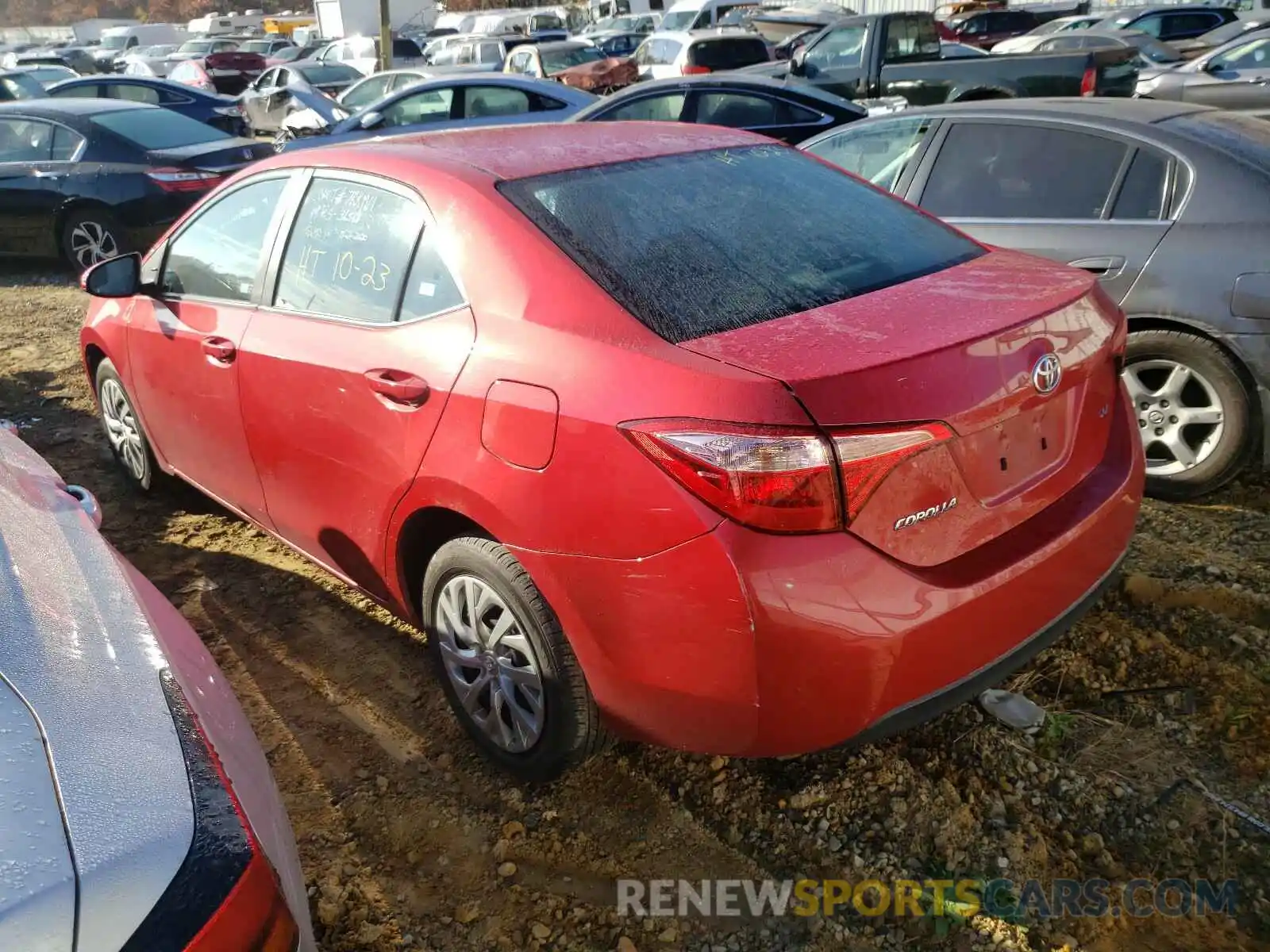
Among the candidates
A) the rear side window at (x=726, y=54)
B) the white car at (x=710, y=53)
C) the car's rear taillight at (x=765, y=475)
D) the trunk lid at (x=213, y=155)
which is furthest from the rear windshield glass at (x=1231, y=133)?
the rear side window at (x=726, y=54)

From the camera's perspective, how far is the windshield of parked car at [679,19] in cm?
2678

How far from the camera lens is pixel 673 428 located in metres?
1.98

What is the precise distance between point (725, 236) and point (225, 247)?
1901 mm

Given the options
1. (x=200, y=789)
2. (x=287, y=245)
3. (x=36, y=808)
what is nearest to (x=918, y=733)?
(x=200, y=789)

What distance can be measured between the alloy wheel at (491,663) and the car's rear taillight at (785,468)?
28.2 inches

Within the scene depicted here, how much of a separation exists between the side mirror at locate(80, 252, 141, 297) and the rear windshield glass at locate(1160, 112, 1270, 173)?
4.14 metres

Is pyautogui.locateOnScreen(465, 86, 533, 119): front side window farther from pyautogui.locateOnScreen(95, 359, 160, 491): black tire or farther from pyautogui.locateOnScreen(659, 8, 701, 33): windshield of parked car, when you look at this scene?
pyautogui.locateOnScreen(659, 8, 701, 33): windshield of parked car

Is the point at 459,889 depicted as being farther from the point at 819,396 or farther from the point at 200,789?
the point at 819,396

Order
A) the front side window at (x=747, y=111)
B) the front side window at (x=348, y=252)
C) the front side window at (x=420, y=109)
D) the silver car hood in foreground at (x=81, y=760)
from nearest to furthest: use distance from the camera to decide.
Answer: the silver car hood in foreground at (x=81, y=760) < the front side window at (x=348, y=252) < the front side window at (x=747, y=111) < the front side window at (x=420, y=109)

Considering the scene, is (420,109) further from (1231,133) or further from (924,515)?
(924,515)

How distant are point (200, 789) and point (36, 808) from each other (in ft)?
0.68

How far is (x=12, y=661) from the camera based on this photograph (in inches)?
61.4

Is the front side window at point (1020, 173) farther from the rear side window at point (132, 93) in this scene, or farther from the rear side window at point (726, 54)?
the rear side window at point (132, 93)

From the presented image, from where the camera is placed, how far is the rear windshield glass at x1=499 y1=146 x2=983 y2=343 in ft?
7.59
